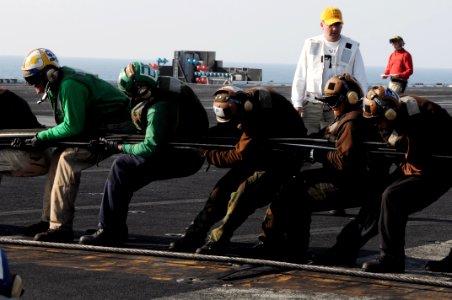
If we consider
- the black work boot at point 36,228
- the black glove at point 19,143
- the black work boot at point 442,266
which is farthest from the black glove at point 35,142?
the black work boot at point 442,266

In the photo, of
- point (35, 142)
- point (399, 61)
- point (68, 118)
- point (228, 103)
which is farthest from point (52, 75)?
point (399, 61)

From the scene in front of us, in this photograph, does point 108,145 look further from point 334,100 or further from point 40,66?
point 334,100

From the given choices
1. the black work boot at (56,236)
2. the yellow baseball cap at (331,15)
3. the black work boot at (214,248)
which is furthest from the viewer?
the yellow baseball cap at (331,15)

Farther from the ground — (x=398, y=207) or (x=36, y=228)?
(x=398, y=207)

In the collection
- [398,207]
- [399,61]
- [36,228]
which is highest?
[399,61]

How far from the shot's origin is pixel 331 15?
39.1 ft

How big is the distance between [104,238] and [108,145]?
80 cm

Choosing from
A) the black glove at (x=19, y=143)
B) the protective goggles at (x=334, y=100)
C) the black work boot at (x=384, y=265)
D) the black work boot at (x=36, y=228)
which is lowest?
the black work boot at (x=36, y=228)

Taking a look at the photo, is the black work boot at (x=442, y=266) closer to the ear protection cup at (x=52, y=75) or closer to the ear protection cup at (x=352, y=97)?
the ear protection cup at (x=352, y=97)

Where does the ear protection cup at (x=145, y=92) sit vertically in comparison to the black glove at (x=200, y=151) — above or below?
above

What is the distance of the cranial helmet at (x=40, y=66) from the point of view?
33.8 feet

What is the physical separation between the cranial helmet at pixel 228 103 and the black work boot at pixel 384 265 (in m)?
1.61

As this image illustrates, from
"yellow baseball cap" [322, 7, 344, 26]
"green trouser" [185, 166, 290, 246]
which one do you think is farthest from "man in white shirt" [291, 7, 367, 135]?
"green trouser" [185, 166, 290, 246]

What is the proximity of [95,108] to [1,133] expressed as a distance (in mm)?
1013
